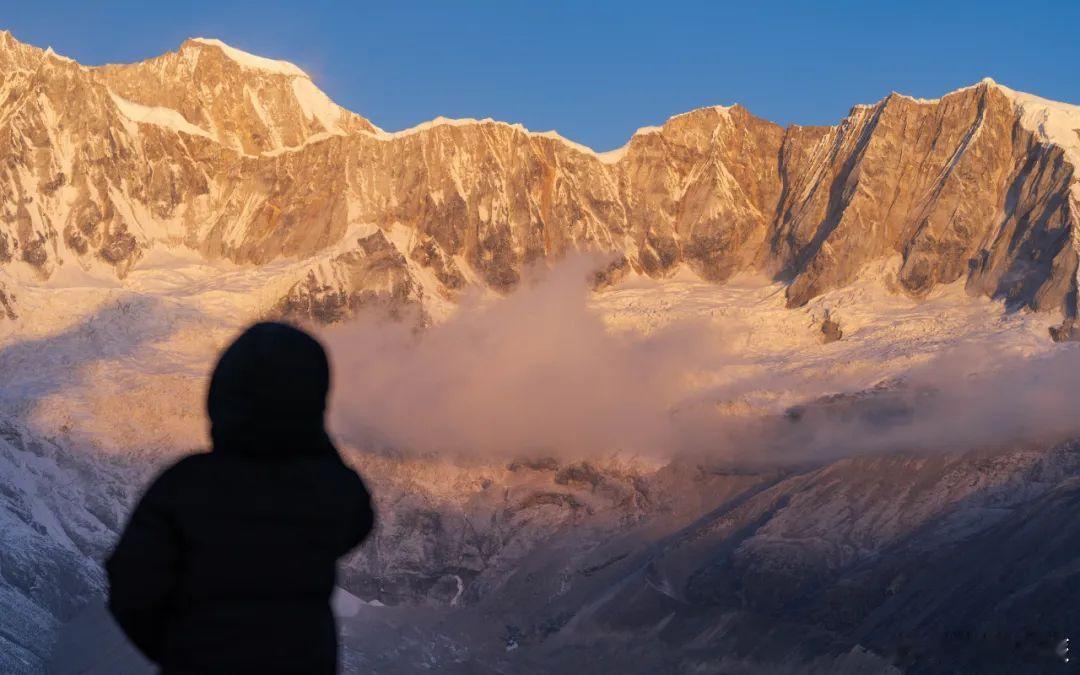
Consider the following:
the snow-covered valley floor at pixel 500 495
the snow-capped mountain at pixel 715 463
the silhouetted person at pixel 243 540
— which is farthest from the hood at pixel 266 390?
the snow-covered valley floor at pixel 500 495

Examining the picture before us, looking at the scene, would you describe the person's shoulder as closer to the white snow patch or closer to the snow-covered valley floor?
the snow-covered valley floor

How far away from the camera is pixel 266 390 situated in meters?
6.12

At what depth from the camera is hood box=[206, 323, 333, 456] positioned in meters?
6.03

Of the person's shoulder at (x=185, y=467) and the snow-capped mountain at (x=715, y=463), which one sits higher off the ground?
the person's shoulder at (x=185, y=467)

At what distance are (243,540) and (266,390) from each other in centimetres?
56

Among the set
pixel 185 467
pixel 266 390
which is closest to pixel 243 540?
pixel 185 467

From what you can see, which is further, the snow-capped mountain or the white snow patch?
the white snow patch

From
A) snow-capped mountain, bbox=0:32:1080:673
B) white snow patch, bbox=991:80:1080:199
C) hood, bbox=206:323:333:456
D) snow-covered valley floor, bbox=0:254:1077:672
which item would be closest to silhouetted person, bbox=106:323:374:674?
hood, bbox=206:323:333:456

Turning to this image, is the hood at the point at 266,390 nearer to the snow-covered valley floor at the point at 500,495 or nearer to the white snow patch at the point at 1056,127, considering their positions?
the snow-covered valley floor at the point at 500,495

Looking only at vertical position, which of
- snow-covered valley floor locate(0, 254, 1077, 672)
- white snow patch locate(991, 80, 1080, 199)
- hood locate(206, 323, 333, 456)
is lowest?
snow-covered valley floor locate(0, 254, 1077, 672)

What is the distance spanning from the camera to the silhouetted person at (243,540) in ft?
19.5

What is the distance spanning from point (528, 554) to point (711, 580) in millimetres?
40177

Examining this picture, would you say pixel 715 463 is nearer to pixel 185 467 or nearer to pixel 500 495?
pixel 500 495

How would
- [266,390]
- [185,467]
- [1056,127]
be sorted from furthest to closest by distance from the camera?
[1056,127]
[266,390]
[185,467]
